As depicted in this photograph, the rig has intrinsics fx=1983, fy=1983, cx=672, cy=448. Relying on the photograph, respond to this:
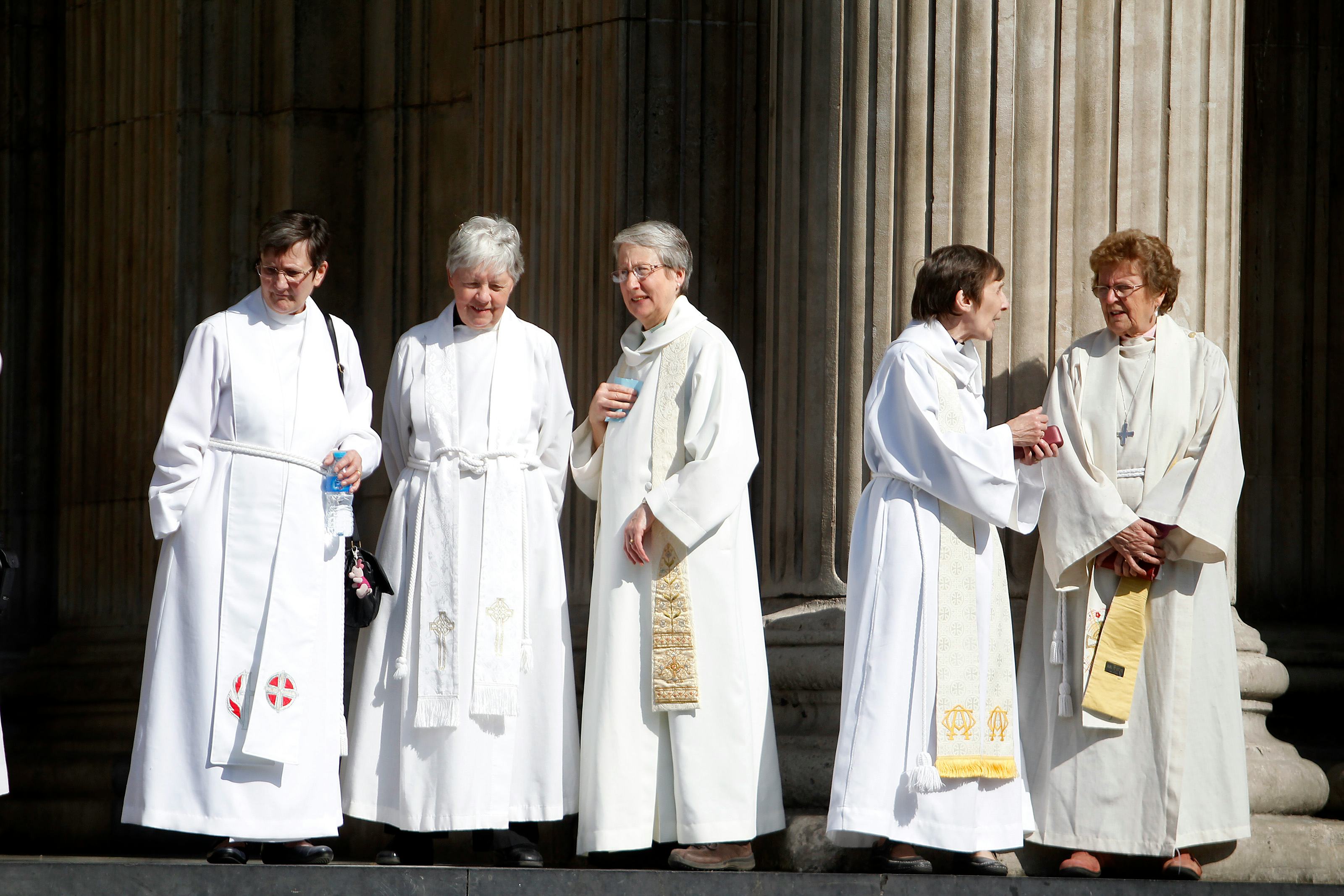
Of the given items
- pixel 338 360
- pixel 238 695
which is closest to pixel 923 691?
pixel 238 695

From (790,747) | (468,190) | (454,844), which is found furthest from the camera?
(468,190)

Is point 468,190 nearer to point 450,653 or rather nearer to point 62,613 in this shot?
point 62,613

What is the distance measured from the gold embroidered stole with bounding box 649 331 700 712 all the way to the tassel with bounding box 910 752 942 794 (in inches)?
28.8

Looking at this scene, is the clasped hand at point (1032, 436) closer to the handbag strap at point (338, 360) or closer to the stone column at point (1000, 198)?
the stone column at point (1000, 198)

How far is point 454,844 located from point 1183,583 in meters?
2.85

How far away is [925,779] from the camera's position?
5789 millimetres

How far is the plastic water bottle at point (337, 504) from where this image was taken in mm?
6340

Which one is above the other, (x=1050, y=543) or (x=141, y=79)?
(x=141, y=79)

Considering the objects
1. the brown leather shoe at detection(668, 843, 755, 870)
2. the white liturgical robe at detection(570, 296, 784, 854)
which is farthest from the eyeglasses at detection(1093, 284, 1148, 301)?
the brown leather shoe at detection(668, 843, 755, 870)

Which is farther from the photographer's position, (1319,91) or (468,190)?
(468,190)

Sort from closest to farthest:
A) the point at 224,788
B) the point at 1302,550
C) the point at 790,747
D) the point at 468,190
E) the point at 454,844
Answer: the point at 224,788
the point at 790,747
the point at 454,844
the point at 1302,550
the point at 468,190

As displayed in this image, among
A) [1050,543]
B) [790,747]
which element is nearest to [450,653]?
[790,747]

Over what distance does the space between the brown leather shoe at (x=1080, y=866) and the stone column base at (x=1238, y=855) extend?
141 millimetres

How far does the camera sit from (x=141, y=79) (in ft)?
31.3
